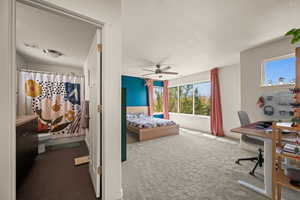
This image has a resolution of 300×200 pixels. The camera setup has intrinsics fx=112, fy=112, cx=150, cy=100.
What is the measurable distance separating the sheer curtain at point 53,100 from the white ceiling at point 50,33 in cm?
61

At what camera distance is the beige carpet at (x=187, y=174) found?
59.2 inches

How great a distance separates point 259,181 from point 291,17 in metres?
2.54

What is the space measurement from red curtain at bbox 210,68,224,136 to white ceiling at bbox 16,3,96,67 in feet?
13.8

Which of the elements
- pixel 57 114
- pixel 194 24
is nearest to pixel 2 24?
pixel 194 24

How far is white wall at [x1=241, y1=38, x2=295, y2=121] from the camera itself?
2.48m

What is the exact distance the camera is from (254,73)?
9.12 ft

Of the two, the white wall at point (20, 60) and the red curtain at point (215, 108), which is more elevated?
the white wall at point (20, 60)

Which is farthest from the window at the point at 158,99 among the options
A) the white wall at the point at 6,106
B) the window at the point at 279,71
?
the white wall at the point at 6,106

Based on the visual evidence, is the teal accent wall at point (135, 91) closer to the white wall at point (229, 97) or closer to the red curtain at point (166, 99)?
the red curtain at point (166, 99)

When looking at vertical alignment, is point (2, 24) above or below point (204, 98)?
above

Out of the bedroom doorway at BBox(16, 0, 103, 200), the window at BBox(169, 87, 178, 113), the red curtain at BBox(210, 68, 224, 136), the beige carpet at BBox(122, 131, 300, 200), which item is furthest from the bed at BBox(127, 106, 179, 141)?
the window at BBox(169, 87, 178, 113)

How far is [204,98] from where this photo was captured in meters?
4.99

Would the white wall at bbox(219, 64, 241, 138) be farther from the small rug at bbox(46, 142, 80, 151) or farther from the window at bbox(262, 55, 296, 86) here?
the small rug at bbox(46, 142, 80, 151)

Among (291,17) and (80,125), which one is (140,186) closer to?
(80,125)
